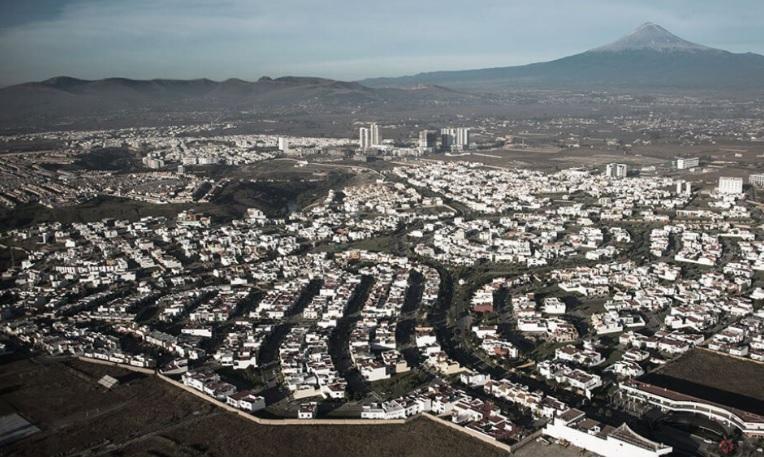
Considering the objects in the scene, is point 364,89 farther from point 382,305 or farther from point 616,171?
point 382,305

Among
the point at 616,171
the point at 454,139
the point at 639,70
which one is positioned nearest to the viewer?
the point at 616,171

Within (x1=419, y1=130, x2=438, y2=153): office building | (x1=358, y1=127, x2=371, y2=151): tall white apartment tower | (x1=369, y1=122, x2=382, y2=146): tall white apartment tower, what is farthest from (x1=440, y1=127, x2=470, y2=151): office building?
(x1=358, y1=127, x2=371, y2=151): tall white apartment tower

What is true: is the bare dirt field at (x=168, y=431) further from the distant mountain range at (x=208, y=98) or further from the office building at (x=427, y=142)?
the distant mountain range at (x=208, y=98)

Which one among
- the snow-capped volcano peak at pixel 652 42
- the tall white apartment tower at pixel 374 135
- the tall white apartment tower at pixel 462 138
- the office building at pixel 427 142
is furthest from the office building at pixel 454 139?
the snow-capped volcano peak at pixel 652 42

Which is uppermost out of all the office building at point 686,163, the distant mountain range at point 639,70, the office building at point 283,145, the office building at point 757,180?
the distant mountain range at point 639,70

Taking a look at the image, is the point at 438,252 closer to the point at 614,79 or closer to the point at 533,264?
the point at 533,264

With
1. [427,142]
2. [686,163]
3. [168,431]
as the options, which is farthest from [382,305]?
[427,142]
